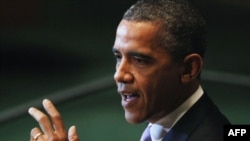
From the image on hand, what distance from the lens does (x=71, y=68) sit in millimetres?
2211

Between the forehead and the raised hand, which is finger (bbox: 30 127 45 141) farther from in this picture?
the forehead

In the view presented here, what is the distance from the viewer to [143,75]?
0.70 m

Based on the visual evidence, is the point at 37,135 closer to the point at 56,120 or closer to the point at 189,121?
the point at 56,120

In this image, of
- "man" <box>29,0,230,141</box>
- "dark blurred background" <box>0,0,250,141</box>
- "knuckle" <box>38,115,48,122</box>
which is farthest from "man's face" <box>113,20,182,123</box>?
"dark blurred background" <box>0,0,250,141</box>

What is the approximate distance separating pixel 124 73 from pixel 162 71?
51 mm

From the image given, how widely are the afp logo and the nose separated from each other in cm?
15

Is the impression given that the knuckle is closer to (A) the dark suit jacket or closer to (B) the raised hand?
(B) the raised hand

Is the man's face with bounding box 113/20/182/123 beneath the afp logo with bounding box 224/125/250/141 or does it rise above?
above

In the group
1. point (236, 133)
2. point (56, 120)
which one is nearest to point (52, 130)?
point (56, 120)

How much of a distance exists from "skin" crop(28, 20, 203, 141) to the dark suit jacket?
3 cm

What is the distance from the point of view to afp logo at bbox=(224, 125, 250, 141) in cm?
74

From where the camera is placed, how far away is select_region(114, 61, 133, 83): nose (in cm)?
69

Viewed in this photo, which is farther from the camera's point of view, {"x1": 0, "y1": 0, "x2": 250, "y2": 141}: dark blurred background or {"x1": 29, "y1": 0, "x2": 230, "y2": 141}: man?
{"x1": 0, "y1": 0, "x2": 250, "y2": 141}: dark blurred background

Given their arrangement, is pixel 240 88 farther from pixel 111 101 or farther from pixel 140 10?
pixel 140 10
